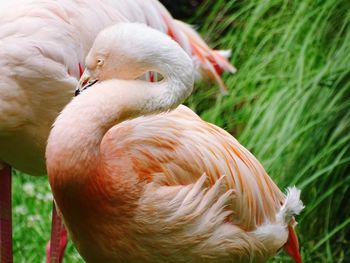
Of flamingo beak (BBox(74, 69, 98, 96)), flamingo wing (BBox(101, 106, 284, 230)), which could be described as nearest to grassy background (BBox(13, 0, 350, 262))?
flamingo wing (BBox(101, 106, 284, 230))

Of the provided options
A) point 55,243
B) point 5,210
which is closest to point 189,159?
point 55,243

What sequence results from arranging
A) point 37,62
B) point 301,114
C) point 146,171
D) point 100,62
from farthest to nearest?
point 301,114, point 37,62, point 146,171, point 100,62

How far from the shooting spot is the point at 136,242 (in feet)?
13.3

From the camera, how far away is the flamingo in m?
3.84

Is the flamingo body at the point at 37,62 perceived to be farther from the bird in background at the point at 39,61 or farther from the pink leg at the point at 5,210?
the pink leg at the point at 5,210

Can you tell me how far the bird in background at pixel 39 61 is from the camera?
15.3ft

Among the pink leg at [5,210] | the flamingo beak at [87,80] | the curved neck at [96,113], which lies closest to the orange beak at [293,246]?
the curved neck at [96,113]

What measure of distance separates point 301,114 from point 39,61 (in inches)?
66.4

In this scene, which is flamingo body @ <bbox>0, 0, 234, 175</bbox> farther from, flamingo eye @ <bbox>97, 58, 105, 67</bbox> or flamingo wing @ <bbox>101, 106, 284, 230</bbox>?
flamingo eye @ <bbox>97, 58, 105, 67</bbox>

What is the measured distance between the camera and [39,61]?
4.68m

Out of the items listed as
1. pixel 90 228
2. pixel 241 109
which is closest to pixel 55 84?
pixel 90 228

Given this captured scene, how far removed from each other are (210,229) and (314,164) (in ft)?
5.20

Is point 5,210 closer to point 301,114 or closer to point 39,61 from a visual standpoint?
point 39,61

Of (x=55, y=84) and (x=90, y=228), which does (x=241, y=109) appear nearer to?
(x=55, y=84)
